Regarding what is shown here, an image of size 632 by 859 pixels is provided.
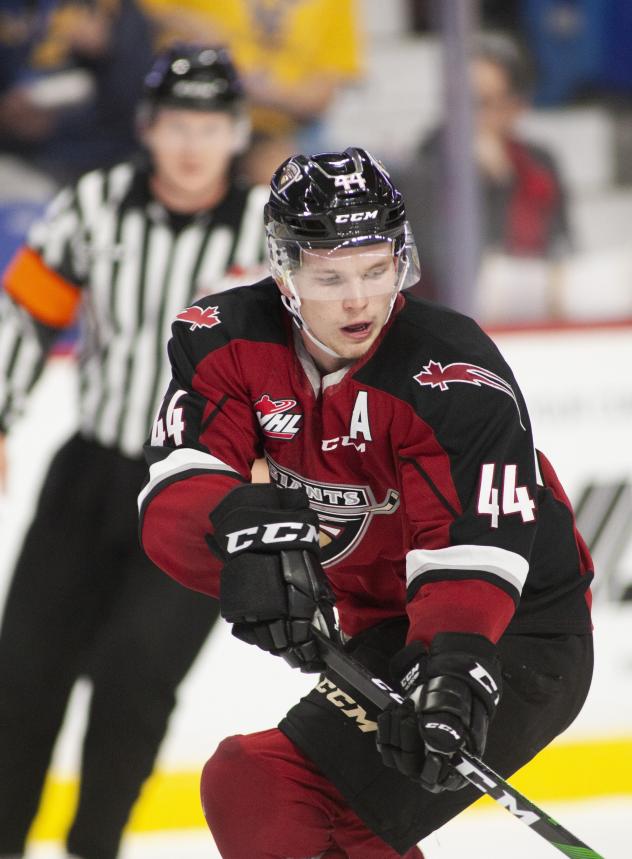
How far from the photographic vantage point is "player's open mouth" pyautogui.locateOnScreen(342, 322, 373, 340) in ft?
5.59

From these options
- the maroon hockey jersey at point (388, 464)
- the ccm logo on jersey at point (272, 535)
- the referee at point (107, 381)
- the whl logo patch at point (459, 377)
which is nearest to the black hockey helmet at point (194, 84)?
Result: the referee at point (107, 381)

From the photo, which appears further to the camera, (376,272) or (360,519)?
(360,519)

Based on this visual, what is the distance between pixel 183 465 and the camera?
1.76 m

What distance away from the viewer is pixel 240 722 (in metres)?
3.04

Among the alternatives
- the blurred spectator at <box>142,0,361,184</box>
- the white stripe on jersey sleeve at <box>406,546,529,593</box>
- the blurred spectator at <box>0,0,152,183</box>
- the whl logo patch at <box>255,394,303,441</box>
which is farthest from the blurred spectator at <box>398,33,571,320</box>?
the white stripe on jersey sleeve at <box>406,546,529,593</box>

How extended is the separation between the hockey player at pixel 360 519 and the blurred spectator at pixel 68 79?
6.68 ft

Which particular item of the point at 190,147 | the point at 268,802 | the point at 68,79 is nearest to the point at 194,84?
the point at 190,147

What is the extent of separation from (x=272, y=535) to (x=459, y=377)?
0.95 feet

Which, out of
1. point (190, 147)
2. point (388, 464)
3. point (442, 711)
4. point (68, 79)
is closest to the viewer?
point (442, 711)

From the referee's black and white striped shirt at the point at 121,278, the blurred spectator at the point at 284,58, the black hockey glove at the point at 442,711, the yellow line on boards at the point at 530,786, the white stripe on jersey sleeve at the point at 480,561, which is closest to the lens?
the black hockey glove at the point at 442,711

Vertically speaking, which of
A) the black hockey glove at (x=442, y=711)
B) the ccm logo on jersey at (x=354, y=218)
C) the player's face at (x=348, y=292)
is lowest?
the black hockey glove at (x=442, y=711)

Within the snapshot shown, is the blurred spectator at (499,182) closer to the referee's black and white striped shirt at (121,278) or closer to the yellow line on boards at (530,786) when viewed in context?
the referee's black and white striped shirt at (121,278)

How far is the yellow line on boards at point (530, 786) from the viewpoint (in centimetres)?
290

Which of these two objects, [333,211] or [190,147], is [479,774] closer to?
[333,211]
